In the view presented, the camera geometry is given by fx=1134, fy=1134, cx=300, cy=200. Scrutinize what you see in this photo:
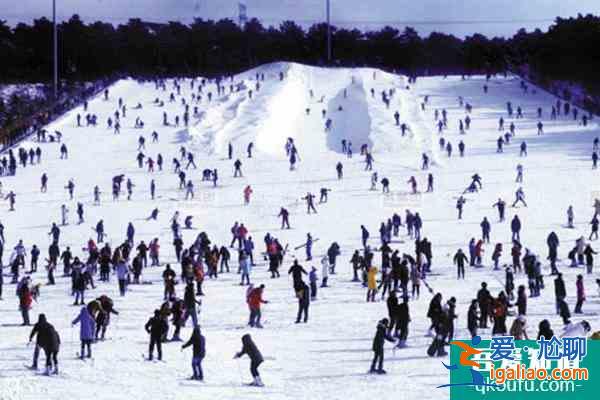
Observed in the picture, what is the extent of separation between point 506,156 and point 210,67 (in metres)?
62.8

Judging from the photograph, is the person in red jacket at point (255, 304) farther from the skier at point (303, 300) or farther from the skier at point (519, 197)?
the skier at point (519, 197)

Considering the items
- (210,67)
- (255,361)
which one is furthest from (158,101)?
(255,361)

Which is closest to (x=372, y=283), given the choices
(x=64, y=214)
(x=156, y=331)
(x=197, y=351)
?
(x=156, y=331)

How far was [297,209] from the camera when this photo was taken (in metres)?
39.2

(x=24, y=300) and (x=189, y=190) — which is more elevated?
(x=189, y=190)

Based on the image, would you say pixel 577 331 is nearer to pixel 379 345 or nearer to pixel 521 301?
pixel 379 345

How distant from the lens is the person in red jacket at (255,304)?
832 inches

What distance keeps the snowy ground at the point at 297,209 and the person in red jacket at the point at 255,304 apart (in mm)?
335

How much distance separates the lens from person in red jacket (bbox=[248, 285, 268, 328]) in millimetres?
21141

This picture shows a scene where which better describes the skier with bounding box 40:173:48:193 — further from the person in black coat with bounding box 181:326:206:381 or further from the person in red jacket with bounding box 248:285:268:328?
the person in black coat with bounding box 181:326:206:381

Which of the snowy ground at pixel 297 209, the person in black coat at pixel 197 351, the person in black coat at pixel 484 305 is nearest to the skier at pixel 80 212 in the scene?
the snowy ground at pixel 297 209

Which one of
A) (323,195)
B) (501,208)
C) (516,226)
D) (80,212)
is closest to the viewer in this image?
(516,226)

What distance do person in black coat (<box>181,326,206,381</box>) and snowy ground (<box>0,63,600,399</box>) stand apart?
0.21 metres

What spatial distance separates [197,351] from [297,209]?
22305 mm
